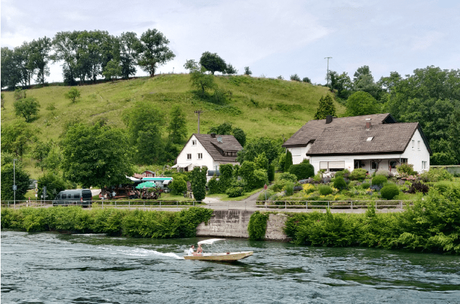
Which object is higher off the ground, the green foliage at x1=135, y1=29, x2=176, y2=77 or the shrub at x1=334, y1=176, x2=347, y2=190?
the green foliage at x1=135, y1=29, x2=176, y2=77

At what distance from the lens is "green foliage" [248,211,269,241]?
1563 inches

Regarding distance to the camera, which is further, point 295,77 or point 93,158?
point 295,77

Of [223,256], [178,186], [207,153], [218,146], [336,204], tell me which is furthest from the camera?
[218,146]

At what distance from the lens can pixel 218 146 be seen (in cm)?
7831

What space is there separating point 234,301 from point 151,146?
2755 inches

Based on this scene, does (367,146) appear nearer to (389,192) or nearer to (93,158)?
(389,192)

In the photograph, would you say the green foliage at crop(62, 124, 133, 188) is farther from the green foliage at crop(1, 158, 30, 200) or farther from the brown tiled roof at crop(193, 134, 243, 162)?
the brown tiled roof at crop(193, 134, 243, 162)

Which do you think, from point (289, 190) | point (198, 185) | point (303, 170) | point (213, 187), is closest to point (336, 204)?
point (289, 190)

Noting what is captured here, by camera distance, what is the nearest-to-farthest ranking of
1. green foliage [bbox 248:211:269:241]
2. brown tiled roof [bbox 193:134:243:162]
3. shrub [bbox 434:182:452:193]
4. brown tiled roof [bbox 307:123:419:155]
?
shrub [bbox 434:182:452:193]
green foliage [bbox 248:211:269:241]
brown tiled roof [bbox 307:123:419:155]
brown tiled roof [bbox 193:134:243:162]

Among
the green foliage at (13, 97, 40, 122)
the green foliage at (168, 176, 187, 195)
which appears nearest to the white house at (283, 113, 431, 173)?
the green foliage at (168, 176, 187, 195)

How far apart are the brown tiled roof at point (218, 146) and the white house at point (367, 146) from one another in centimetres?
1525

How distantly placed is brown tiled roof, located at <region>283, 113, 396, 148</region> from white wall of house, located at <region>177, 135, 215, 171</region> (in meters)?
15.0

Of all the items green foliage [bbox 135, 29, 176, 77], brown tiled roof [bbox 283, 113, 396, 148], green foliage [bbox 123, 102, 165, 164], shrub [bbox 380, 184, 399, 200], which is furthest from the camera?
green foliage [bbox 135, 29, 176, 77]

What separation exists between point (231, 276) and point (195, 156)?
5208 cm
